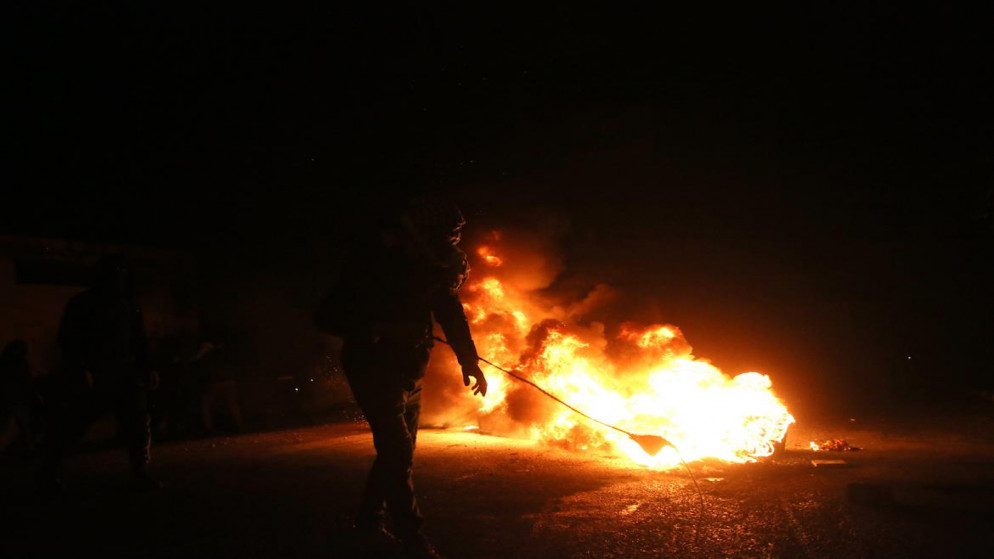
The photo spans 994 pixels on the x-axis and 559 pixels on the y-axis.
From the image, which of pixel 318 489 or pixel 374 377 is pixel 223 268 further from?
pixel 374 377

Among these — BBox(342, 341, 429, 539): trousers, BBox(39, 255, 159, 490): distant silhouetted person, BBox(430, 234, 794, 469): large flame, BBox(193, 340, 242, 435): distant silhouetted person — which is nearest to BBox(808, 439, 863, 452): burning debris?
BBox(430, 234, 794, 469): large flame

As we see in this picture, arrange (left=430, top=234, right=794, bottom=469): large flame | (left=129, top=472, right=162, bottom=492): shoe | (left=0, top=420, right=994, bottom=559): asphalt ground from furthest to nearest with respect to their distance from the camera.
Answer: (left=430, top=234, right=794, bottom=469): large flame, (left=129, top=472, right=162, bottom=492): shoe, (left=0, top=420, right=994, bottom=559): asphalt ground

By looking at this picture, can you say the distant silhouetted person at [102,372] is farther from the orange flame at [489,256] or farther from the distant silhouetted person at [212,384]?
the orange flame at [489,256]

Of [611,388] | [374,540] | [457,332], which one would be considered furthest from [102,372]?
[611,388]

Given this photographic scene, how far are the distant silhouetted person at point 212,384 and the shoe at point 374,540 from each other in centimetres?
756

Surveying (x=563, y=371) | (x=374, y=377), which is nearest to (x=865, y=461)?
(x=563, y=371)

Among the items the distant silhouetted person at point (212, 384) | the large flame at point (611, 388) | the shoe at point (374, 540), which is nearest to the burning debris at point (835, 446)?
the large flame at point (611, 388)

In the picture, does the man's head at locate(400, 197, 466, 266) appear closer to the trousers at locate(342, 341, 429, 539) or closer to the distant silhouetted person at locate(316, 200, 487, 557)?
the distant silhouetted person at locate(316, 200, 487, 557)

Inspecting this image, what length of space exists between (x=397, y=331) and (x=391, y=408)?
0.46m

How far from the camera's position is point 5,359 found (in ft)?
31.4

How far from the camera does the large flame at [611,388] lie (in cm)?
765

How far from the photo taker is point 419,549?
396cm

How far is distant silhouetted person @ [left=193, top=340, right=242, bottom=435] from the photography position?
11.1m

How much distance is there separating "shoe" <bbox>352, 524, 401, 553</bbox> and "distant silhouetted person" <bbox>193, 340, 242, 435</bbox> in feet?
24.8
